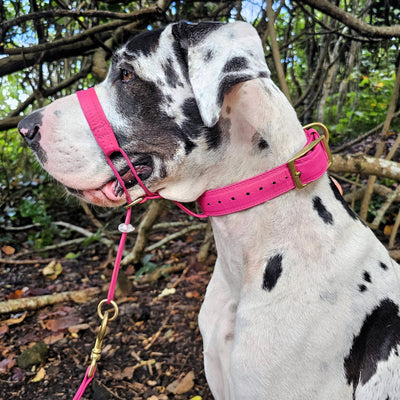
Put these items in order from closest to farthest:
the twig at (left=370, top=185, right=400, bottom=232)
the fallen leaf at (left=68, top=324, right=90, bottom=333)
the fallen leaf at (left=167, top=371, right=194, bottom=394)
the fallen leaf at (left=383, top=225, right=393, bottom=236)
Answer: the fallen leaf at (left=167, top=371, right=194, bottom=394) → the fallen leaf at (left=68, top=324, right=90, bottom=333) → the twig at (left=370, top=185, right=400, bottom=232) → the fallen leaf at (left=383, top=225, right=393, bottom=236)

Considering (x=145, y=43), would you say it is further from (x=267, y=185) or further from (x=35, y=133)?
(x=267, y=185)

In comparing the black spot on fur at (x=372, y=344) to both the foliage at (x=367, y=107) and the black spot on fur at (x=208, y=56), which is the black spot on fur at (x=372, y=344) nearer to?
the black spot on fur at (x=208, y=56)

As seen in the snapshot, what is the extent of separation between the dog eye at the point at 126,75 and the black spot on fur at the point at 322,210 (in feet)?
3.08

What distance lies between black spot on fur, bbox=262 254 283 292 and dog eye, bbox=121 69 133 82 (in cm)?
97

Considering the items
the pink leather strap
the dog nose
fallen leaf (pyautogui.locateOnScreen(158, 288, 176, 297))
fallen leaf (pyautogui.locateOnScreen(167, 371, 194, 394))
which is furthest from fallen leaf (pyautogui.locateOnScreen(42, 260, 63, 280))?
the pink leather strap

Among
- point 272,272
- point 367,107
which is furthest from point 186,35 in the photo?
point 367,107

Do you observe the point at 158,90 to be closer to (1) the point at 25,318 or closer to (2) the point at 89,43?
(2) the point at 89,43

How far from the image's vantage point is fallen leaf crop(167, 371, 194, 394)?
285 cm

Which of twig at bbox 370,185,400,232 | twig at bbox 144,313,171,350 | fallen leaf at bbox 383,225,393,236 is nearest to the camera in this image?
twig at bbox 144,313,171,350

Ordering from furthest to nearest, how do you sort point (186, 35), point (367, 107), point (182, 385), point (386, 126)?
1. point (367, 107)
2. point (386, 126)
3. point (182, 385)
4. point (186, 35)

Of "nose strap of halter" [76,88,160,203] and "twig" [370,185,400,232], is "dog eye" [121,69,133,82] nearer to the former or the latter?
"nose strap of halter" [76,88,160,203]

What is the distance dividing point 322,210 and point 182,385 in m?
1.80

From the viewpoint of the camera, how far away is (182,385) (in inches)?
113

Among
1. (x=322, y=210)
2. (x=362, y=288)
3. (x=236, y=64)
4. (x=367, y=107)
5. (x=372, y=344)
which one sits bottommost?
(x=367, y=107)
